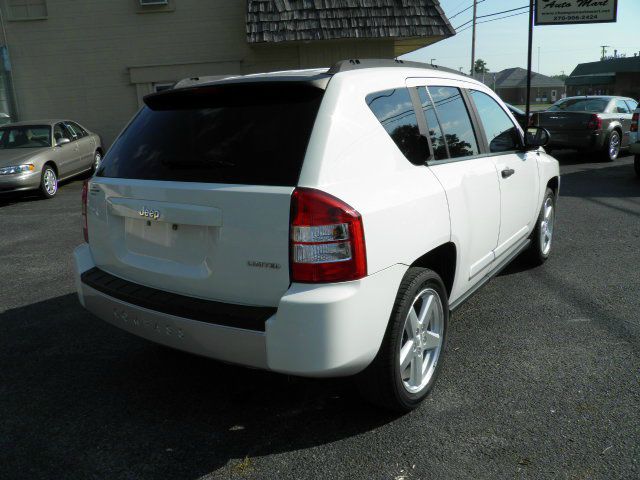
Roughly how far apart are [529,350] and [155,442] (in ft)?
8.01

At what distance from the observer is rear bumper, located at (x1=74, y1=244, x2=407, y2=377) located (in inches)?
95.7

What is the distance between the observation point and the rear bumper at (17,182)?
408 inches

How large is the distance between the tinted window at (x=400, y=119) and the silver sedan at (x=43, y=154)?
937cm

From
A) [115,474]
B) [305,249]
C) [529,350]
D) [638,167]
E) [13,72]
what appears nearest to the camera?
[305,249]

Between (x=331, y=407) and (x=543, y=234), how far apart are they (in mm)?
3333

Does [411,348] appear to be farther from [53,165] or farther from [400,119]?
[53,165]

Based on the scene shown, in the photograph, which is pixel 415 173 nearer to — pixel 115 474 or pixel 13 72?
pixel 115 474

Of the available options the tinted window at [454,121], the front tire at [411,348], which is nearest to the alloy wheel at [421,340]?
the front tire at [411,348]

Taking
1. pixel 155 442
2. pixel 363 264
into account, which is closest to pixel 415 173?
pixel 363 264

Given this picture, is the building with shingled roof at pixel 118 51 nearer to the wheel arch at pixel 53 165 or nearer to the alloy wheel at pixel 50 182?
the wheel arch at pixel 53 165

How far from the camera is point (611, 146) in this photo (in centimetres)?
1445

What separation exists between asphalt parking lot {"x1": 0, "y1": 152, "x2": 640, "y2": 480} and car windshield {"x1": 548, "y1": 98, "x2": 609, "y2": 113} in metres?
11.2

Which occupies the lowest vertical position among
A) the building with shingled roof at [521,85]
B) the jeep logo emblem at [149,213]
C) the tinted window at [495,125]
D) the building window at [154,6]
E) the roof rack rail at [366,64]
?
the building with shingled roof at [521,85]

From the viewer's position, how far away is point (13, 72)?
15688 mm
